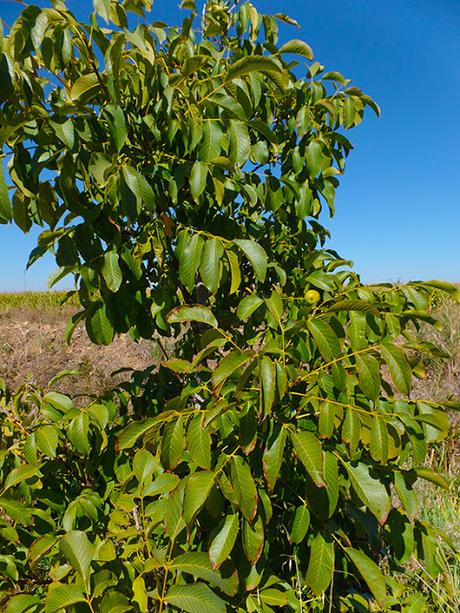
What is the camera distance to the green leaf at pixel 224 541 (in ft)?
3.68

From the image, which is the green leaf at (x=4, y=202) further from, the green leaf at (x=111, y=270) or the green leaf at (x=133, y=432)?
the green leaf at (x=133, y=432)

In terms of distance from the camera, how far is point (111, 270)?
1.34 m

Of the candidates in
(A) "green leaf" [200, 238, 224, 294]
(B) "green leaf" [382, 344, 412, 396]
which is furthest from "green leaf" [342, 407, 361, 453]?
(A) "green leaf" [200, 238, 224, 294]

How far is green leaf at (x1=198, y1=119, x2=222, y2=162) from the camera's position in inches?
50.6

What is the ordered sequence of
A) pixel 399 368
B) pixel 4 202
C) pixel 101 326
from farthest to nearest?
pixel 101 326 < pixel 399 368 < pixel 4 202

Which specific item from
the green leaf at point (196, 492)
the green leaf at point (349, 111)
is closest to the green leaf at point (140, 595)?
the green leaf at point (196, 492)

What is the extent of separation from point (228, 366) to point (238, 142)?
0.59 m

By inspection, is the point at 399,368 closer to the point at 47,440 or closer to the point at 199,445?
the point at 199,445

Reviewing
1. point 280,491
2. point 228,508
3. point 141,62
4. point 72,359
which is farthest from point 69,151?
point 72,359

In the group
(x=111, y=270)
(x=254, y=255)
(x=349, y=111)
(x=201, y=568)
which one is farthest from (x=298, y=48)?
(x=201, y=568)

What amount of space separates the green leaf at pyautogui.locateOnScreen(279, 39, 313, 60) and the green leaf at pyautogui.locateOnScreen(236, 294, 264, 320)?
2.76 ft

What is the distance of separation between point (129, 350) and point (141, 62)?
16.9ft

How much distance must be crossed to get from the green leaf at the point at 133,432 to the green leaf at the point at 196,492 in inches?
7.7

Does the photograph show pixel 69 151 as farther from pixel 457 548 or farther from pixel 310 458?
pixel 457 548
